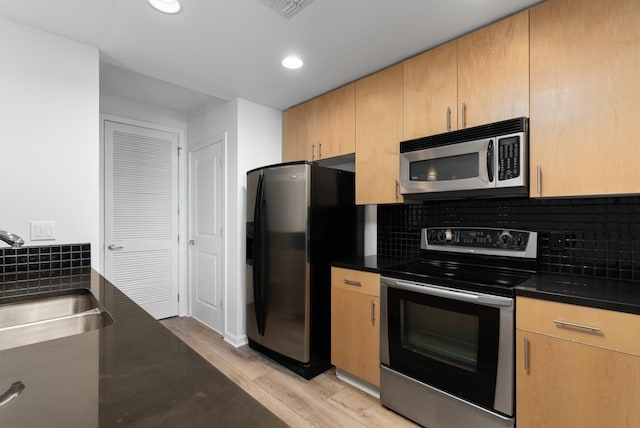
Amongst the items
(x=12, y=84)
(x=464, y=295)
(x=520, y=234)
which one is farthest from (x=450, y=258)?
(x=12, y=84)

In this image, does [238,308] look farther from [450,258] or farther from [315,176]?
[450,258]

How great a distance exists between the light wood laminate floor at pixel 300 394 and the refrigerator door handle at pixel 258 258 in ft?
1.09

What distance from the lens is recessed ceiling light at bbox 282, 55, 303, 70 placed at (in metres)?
2.19

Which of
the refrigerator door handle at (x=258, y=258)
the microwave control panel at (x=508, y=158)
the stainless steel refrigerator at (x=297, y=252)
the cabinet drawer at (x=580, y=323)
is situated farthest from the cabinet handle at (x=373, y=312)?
the microwave control panel at (x=508, y=158)

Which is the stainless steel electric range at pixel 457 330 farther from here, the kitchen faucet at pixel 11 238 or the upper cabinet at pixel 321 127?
the kitchen faucet at pixel 11 238

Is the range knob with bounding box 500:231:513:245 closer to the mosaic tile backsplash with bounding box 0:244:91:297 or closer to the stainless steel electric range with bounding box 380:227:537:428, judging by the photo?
the stainless steel electric range with bounding box 380:227:537:428

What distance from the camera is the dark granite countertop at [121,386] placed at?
1.59 ft

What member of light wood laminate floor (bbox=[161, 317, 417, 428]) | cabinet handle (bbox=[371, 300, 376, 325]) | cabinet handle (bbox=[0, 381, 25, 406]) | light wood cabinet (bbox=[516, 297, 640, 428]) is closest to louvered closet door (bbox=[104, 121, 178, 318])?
light wood laminate floor (bbox=[161, 317, 417, 428])

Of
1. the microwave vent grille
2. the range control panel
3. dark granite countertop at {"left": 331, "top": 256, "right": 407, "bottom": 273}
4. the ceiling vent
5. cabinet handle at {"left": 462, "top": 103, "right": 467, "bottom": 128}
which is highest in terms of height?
the ceiling vent

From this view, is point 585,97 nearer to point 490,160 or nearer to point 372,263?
point 490,160

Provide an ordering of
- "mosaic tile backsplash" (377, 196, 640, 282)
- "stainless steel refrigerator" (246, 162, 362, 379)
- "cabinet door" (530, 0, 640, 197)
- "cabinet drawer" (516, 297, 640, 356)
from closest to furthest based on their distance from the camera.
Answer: "cabinet drawer" (516, 297, 640, 356)
"cabinet door" (530, 0, 640, 197)
"mosaic tile backsplash" (377, 196, 640, 282)
"stainless steel refrigerator" (246, 162, 362, 379)

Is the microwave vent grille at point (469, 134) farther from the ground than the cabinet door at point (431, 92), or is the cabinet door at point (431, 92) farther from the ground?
the cabinet door at point (431, 92)

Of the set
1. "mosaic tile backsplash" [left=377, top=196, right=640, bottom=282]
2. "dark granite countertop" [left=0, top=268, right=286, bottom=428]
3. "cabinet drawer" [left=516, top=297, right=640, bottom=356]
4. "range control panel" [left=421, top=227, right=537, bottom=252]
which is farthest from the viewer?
"range control panel" [left=421, top=227, right=537, bottom=252]

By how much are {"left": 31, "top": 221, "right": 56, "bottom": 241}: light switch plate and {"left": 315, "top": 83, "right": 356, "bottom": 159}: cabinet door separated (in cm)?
196
